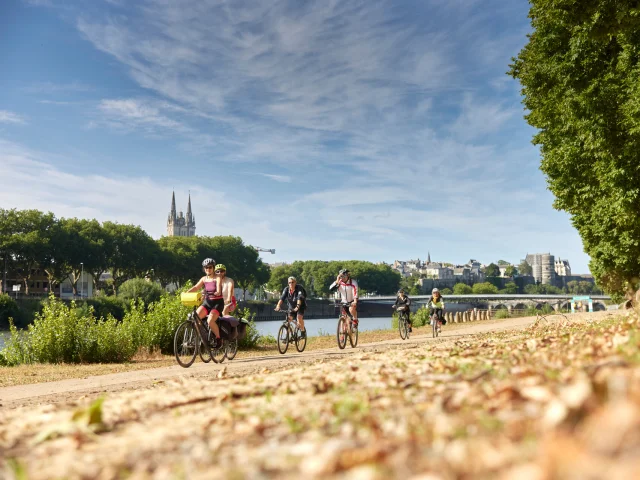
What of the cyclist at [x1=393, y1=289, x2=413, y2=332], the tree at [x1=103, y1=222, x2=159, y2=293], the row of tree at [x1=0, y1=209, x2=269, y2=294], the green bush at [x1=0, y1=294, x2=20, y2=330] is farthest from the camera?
the tree at [x1=103, y1=222, x2=159, y2=293]

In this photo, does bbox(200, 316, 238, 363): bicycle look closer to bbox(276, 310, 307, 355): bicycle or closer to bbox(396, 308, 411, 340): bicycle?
bbox(276, 310, 307, 355): bicycle

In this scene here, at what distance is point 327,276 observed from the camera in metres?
160

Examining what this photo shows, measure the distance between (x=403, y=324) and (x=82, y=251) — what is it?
61.7m

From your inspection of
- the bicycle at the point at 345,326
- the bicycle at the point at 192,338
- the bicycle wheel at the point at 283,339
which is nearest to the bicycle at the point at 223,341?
the bicycle at the point at 192,338

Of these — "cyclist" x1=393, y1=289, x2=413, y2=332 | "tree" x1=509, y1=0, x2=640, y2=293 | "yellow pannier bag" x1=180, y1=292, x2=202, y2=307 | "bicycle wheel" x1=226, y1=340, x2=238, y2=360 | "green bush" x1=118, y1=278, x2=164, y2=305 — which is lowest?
"bicycle wheel" x1=226, y1=340, x2=238, y2=360

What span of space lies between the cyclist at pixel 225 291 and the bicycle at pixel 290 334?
2986 mm

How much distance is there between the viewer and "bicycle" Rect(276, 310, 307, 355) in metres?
14.9

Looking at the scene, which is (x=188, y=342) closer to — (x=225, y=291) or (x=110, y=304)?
(x=225, y=291)

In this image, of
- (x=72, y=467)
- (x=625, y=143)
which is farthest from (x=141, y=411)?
(x=625, y=143)

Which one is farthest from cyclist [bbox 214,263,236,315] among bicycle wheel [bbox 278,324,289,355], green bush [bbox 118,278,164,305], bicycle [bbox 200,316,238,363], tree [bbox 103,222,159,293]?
tree [bbox 103,222,159,293]

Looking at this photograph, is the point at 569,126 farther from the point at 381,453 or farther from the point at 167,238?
the point at 167,238

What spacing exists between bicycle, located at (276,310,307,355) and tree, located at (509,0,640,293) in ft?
32.3

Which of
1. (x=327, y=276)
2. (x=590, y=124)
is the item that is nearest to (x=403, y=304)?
(x=590, y=124)

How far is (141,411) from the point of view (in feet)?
12.8
